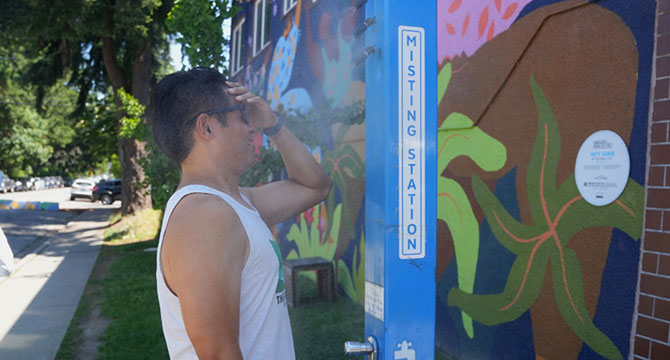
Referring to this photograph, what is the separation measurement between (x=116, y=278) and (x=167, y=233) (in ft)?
27.1

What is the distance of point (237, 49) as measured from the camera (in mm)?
13305

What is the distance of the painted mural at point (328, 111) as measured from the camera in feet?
19.8

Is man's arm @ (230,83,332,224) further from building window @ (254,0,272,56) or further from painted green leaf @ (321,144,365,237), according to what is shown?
building window @ (254,0,272,56)

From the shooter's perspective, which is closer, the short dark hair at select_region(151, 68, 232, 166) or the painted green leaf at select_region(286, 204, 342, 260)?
the short dark hair at select_region(151, 68, 232, 166)

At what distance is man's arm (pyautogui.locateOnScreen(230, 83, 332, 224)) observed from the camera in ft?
6.11

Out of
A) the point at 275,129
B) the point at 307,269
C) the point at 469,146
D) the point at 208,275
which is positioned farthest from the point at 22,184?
the point at 208,275

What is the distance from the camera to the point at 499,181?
12.7 ft

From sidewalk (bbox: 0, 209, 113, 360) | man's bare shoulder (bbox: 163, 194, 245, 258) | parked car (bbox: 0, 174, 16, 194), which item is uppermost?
man's bare shoulder (bbox: 163, 194, 245, 258)

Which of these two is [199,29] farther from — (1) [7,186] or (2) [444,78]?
(1) [7,186]

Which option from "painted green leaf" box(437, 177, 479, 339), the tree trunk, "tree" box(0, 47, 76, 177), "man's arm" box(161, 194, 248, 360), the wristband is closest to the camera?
"man's arm" box(161, 194, 248, 360)

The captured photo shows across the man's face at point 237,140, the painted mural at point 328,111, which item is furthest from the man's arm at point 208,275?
the painted mural at point 328,111

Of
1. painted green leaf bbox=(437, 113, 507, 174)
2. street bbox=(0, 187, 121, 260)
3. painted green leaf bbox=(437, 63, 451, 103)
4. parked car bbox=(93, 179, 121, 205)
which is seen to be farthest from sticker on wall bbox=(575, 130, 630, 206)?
parked car bbox=(93, 179, 121, 205)

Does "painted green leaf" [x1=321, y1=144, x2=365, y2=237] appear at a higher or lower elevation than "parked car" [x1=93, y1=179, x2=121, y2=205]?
higher

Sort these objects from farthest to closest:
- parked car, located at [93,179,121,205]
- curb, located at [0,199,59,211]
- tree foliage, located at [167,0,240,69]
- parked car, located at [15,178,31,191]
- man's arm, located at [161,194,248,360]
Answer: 1. parked car, located at [15,178,31,191]
2. parked car, located at [93,179,121,205]
3. curb, located at [0,199,59,211]
4. tree foliage, located at [167,0,240,69]
5. man's arm, located at [161,194,248,360]
